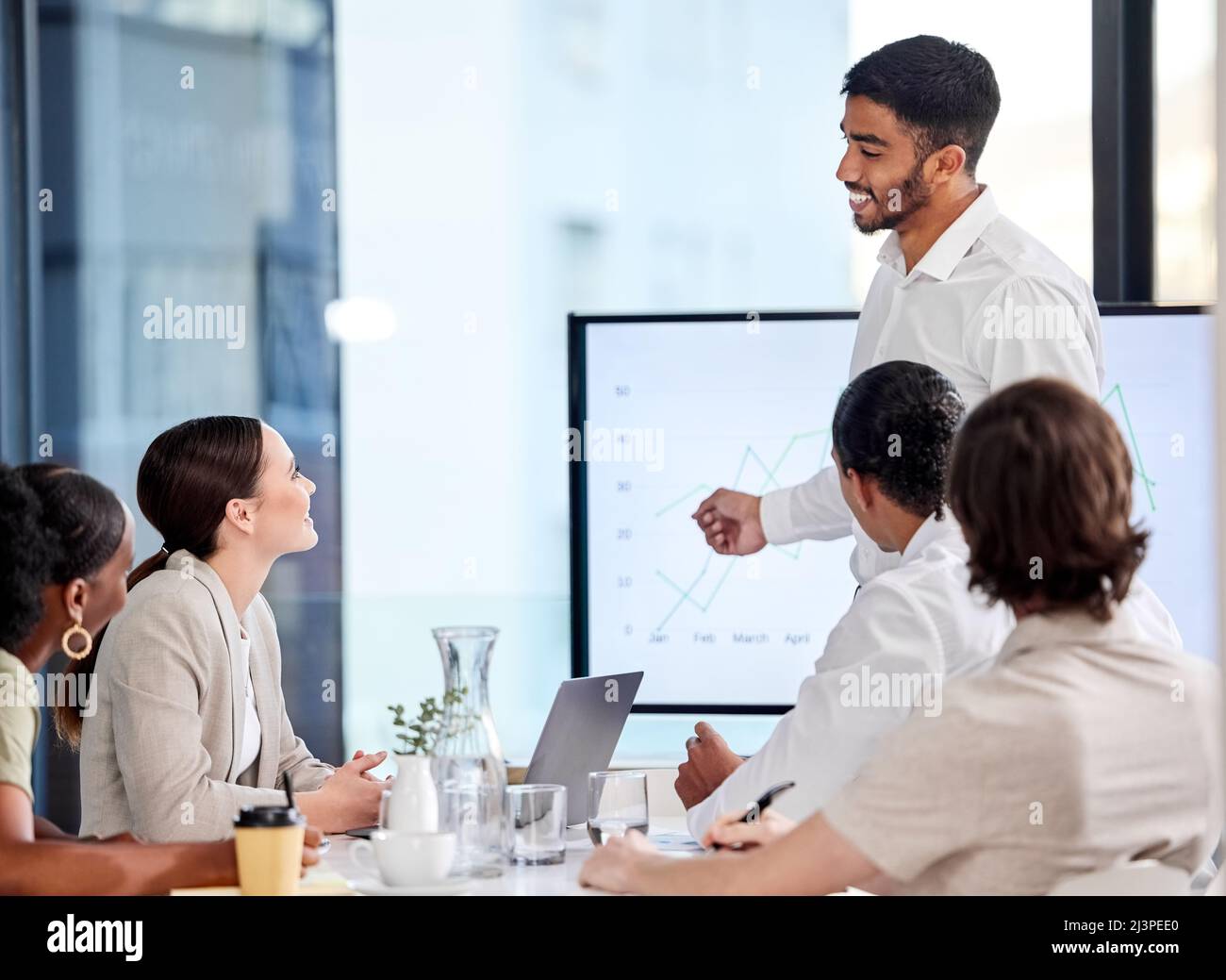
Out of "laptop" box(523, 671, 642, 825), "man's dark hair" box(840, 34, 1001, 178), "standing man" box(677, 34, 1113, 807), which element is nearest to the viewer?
"laptop" box(523, 671, 642, 825)

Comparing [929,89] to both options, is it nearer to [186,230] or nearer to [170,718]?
[170,718]

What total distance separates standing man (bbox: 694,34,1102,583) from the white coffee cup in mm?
1263

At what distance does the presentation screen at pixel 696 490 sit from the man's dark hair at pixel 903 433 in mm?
1245

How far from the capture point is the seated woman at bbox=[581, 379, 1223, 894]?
53.8 inches

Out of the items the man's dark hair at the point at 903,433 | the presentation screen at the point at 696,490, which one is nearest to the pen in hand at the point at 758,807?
the man's dark hair at the point at 903,433

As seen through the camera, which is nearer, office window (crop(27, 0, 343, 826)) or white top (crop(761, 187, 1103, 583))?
white top (crop(761, 187, 1103, 583))

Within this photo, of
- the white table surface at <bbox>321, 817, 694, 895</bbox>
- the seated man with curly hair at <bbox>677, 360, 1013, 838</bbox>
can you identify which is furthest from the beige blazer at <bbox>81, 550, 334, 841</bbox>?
the seated man with curly hair at <bbox>677, 360, 1013, 838</bbox>

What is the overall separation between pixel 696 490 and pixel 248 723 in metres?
1.48

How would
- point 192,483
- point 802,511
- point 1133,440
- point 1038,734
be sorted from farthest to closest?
point 1133,440, point 802,511, point 192,483, point 1038,734

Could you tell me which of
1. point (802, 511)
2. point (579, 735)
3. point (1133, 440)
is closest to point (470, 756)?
point (579, 735)

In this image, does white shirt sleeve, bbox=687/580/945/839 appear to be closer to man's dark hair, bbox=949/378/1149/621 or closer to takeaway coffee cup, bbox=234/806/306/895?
man's dark hair, bbox=949/378/1149/621

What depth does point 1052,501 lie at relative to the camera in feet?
4.69

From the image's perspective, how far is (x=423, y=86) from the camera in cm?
407

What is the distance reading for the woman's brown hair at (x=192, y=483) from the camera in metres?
2.25
